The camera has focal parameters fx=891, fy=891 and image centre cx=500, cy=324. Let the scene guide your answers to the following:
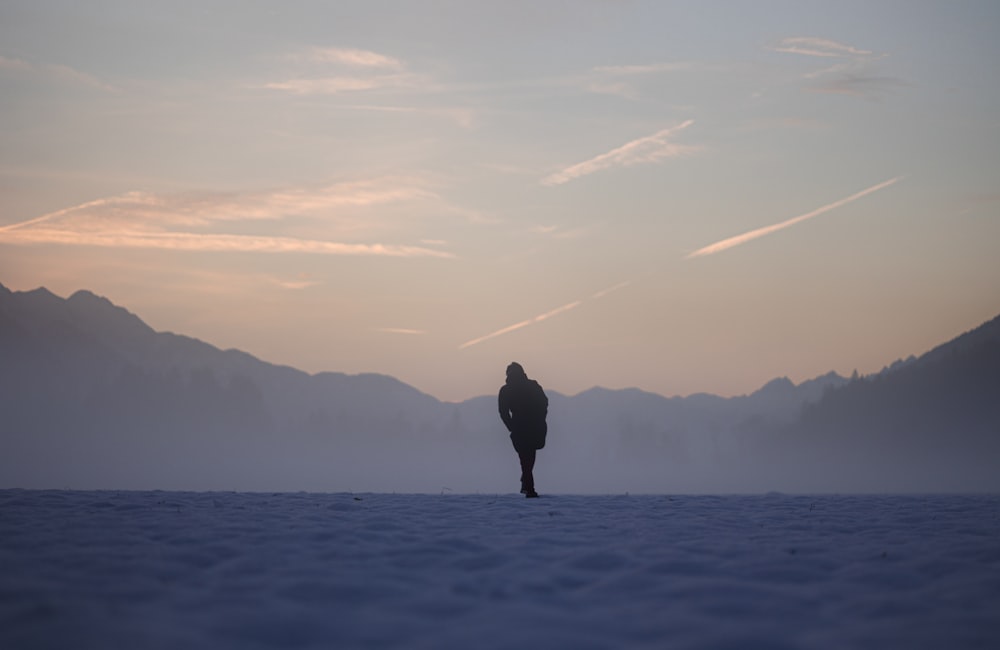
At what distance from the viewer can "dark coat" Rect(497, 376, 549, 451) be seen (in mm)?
19625

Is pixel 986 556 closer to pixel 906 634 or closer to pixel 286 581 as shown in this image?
pixel 906 634

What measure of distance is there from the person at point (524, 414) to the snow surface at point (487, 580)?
20.0 feet

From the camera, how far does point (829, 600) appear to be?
7730 millimetres

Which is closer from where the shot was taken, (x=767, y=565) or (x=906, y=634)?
(x=906, y=634)

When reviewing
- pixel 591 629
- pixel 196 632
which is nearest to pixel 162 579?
pixel 196 632

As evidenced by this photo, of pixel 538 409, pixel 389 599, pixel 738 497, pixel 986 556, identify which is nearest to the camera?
pixel 389 599

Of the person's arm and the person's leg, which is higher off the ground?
the person's arm

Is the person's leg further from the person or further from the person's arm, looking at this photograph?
the person's arm

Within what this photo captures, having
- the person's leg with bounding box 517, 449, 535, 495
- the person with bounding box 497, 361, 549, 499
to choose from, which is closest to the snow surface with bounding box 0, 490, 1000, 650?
the person's leg with bounding box 517, 449, 535, 495

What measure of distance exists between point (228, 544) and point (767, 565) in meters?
5.80

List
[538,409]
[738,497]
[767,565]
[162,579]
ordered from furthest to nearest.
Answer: [538,409] → [738,497] → [767,565] → [162,579]

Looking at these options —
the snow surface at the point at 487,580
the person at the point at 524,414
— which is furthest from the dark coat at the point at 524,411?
the snow surface at the point at 487,580

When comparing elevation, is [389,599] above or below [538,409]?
below

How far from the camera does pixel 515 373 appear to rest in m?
20.1
